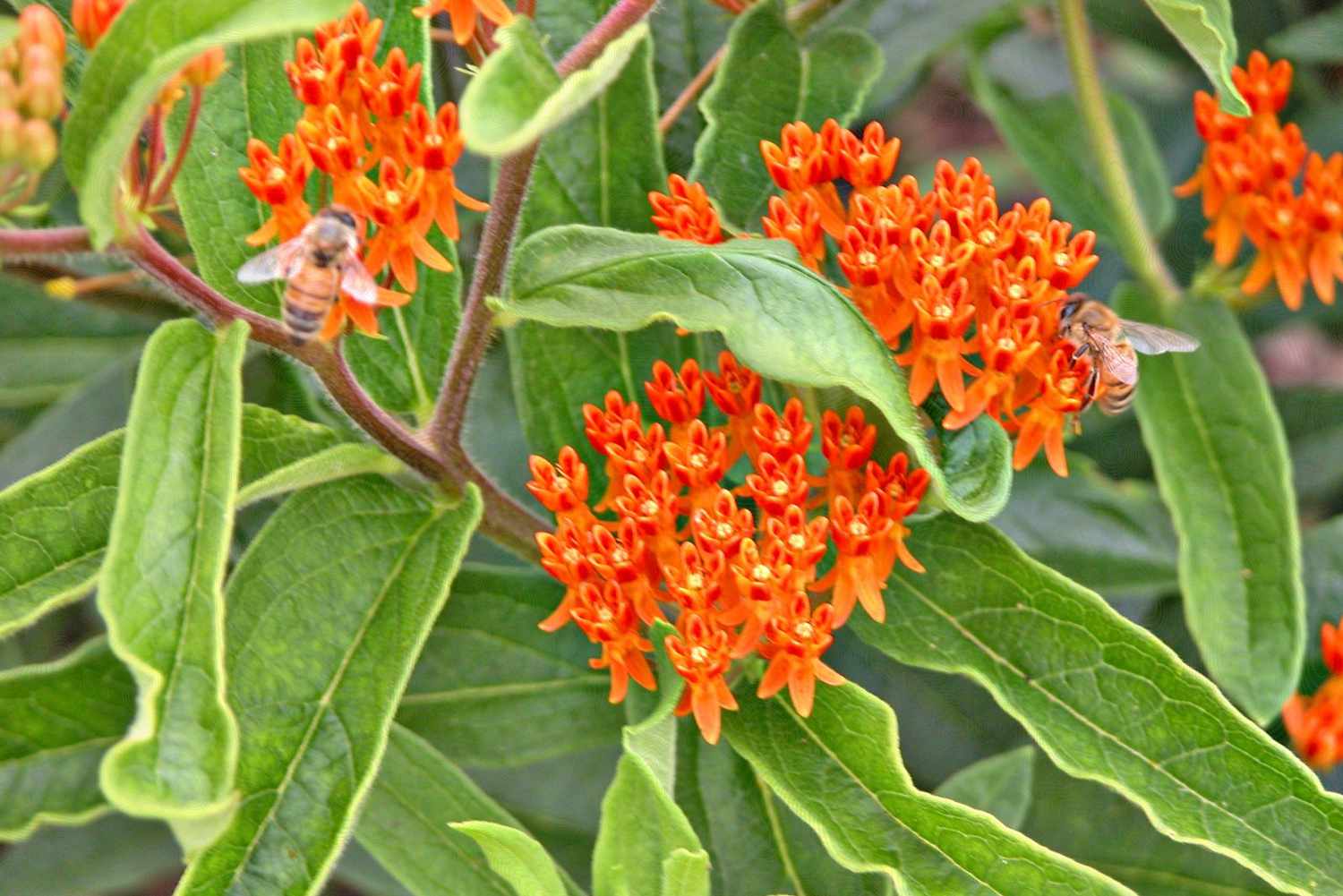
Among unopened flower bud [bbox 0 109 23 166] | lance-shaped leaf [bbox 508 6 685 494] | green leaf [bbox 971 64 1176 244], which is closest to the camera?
unopened flower bud [bbox 0 109 23 166]

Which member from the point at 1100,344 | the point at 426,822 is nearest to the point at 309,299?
the point at 426,822

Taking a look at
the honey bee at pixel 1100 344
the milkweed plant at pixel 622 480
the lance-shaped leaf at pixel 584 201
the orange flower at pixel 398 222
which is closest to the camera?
the milkweed plant at pixel 622 480

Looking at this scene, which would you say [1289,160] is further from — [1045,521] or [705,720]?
[705,720]

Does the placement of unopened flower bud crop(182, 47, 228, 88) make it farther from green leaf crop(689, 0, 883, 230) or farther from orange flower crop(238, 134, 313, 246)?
green leaf crop(689, 0, 883, 230)

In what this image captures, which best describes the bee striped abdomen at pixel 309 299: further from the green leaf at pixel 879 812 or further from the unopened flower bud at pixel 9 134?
the green leaf at pixel 879 812

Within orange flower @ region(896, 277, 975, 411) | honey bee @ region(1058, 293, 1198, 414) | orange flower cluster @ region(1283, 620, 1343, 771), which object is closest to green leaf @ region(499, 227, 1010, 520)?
orange flower @ region(896, 277, 975, 411)

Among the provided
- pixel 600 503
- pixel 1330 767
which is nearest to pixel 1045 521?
pixel 1330 767

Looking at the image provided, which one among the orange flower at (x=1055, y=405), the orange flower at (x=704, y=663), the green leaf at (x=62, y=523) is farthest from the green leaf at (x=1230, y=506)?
the green leaf at (x=62, y=523)
